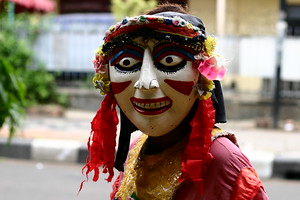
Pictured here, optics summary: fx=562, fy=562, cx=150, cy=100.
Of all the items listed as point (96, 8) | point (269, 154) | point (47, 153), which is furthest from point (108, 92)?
point (96, 8)

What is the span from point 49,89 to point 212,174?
29.4 feet

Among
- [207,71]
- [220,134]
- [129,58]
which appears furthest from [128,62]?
[220,134]

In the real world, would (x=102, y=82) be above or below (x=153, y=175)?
above

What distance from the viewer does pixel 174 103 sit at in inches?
64.5

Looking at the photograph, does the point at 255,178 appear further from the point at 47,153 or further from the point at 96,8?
the point at 96,8

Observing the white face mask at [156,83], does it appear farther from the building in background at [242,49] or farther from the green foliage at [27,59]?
the green foliage at [27,59]

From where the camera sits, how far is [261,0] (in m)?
12.1

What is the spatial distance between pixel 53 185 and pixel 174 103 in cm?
474

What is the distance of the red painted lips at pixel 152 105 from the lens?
1.63m

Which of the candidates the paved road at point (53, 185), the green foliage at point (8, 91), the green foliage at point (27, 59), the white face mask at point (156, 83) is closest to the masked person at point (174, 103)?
the white face mask at point (156, 83)

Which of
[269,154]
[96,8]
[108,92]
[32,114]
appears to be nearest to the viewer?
[108,92]

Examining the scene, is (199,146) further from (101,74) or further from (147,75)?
(101,74)

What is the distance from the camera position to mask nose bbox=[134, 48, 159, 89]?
159 cm

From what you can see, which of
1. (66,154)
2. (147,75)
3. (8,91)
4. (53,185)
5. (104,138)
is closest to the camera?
(147,75)
